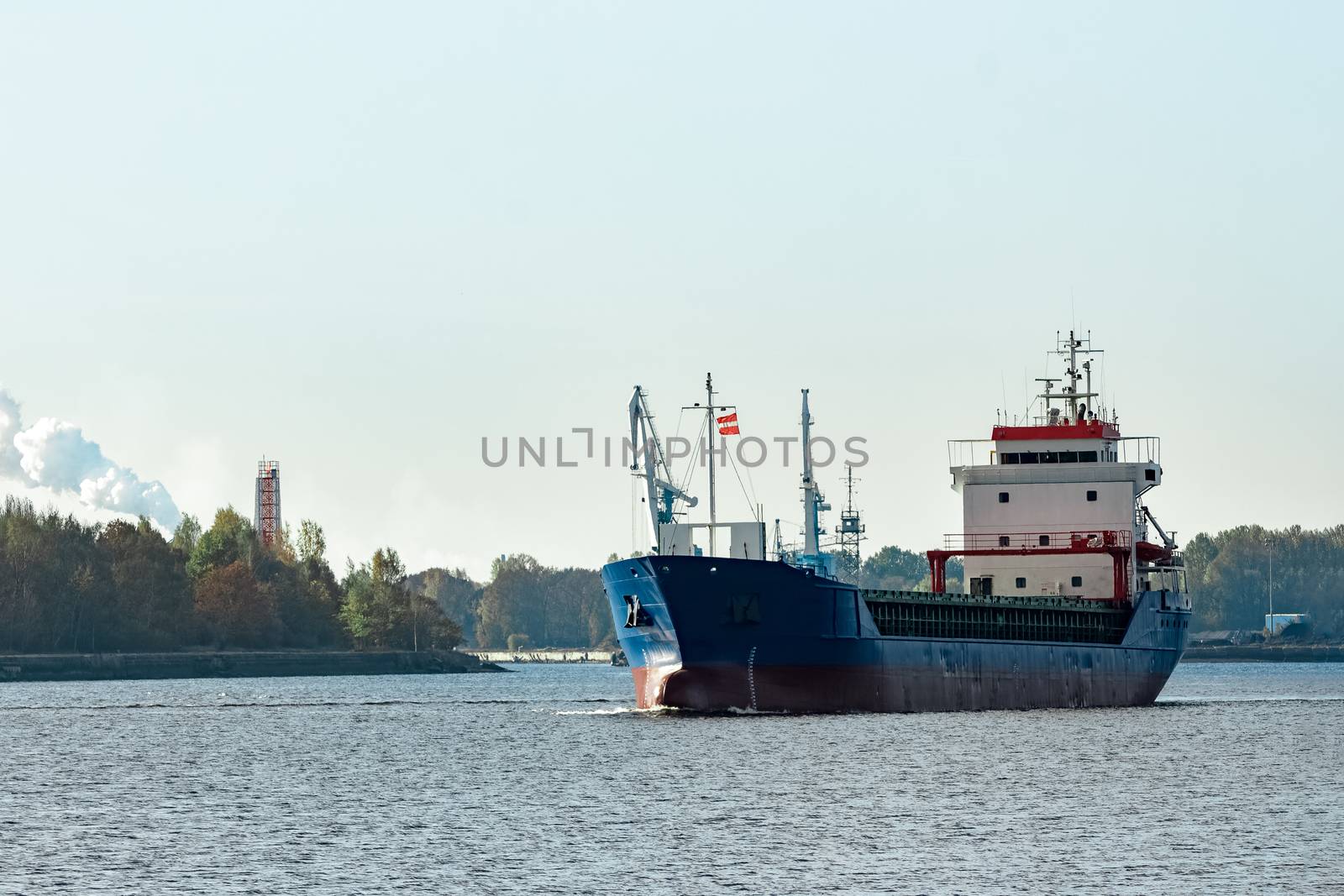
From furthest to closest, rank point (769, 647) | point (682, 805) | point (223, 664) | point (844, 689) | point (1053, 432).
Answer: point (223, 664) → point (1053, 432) → point (844, 689) → point (769, 647) → point (682, 805)

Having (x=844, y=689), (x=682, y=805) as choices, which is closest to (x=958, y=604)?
(x=844, y=689)

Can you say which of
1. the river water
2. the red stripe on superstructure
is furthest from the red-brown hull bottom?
the red stripe on superstructure

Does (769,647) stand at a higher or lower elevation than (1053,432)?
lower

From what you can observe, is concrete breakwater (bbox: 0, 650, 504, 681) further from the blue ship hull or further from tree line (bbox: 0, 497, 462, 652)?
the blue ship hull

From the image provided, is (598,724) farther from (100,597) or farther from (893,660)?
(100,597)

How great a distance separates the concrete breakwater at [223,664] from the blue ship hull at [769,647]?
7576 centimetres

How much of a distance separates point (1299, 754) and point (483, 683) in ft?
294

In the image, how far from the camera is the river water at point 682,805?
35.8 m

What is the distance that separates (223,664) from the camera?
148 meters

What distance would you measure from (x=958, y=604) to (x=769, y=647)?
10477mm

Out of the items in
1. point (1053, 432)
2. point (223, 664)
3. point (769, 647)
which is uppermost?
point (1053, 432)

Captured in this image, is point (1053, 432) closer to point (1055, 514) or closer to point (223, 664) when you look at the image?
point (1055, 514)

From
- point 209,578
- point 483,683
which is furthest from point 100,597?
point 483,683

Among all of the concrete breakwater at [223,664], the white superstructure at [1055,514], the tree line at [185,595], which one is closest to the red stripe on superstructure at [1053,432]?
the white superstructure at [1055,514]
